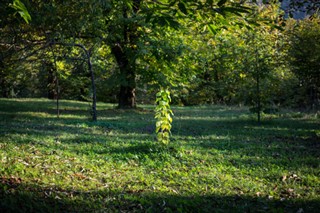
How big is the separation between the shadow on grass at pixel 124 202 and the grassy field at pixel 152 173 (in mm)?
12

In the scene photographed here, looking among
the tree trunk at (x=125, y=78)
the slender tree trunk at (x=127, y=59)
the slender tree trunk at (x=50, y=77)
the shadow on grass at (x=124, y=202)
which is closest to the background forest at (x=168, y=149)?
the shadow on grass at (x=124, y=202)

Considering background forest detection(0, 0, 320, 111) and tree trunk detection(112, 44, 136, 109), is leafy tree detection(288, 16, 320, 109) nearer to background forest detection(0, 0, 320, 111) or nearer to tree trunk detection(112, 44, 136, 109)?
background forest detection(0, 0, 320, 111)

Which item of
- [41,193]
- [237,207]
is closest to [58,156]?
[41,193]

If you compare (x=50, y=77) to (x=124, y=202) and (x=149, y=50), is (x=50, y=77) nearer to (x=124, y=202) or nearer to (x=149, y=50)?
(x=149, y=50)

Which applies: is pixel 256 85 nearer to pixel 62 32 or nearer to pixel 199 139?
pixel 199 139

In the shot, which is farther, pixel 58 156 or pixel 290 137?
pixel 290 137

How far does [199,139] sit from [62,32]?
17.2 ft

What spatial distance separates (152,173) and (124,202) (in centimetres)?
164

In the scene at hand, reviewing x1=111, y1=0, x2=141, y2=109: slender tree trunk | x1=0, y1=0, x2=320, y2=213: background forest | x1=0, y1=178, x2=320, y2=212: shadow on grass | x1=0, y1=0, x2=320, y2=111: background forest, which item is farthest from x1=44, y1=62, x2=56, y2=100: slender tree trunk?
x1=0, y1=178, x2=320, y2=212: shadow on grass

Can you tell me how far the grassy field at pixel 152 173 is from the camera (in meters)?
4.43

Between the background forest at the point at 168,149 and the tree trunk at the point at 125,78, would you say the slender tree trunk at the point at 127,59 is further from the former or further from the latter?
the background forest at the point at 168,149

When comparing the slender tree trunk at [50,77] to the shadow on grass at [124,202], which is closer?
the shadow on grass at [124,202]

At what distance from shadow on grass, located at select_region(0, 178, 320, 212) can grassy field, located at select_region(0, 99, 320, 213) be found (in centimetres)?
1

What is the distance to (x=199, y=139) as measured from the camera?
9.53 metres
